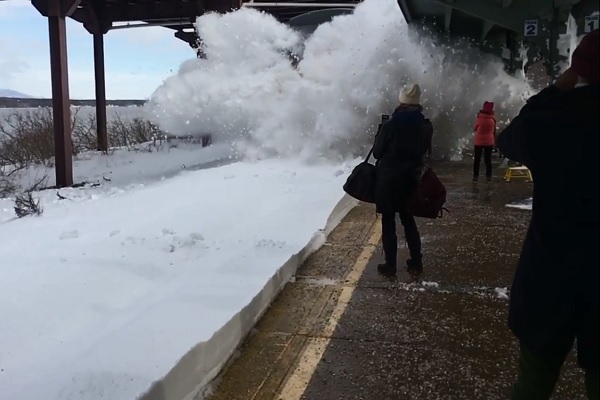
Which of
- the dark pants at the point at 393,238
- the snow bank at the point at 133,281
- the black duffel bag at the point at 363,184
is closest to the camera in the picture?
the snow bank at the point at 133,281

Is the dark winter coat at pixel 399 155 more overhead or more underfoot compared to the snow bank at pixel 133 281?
more overhead

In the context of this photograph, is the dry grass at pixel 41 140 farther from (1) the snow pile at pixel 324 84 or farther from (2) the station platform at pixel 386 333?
(2) the station platform at pixel 386 333

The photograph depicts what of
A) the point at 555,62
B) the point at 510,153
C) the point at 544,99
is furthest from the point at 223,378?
the point at 555,62

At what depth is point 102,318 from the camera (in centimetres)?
368

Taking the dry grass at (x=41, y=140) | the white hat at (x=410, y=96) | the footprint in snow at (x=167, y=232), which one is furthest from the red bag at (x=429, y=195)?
the dry grass at (x=41, y=140)

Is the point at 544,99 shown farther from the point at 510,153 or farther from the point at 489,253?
the point at 489,253

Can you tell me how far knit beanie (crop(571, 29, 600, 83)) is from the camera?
188cm

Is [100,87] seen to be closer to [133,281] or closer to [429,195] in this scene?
[133,281]

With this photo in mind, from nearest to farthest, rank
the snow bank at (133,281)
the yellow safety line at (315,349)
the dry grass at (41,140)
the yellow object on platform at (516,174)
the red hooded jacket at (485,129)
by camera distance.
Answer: the snow bank at (133,281), the yellow safety line at (315,349), the red hooded jacket at (485,129), the yellow object on platform at (516,174), the dry grass at (41,140)

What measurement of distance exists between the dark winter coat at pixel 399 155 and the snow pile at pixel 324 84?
22.6ft

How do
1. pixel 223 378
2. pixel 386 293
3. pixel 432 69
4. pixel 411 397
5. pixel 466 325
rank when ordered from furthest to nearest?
1. pixel 432 69
2. pixel 386 293
3. pixel 466 325
4. pixel 223 378
5. pixel 411 397

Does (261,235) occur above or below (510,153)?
below

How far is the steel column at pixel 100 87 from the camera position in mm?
16013

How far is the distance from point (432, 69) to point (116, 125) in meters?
13.1
